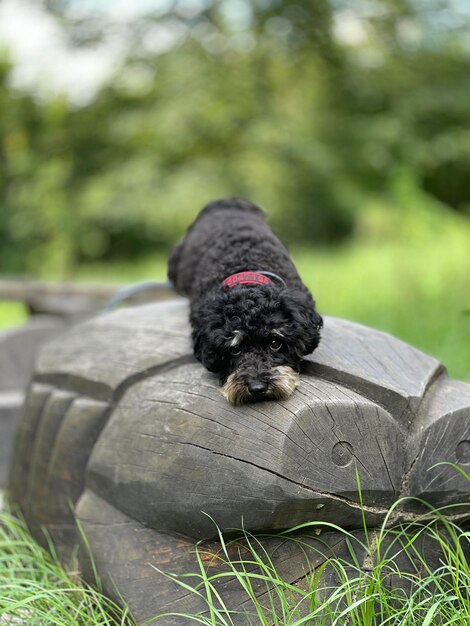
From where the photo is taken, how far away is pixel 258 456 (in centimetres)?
201

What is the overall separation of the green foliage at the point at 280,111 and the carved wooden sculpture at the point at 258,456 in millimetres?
9401

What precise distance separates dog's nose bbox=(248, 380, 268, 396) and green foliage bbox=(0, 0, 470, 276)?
31.9ft

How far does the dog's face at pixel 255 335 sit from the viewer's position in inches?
83.5

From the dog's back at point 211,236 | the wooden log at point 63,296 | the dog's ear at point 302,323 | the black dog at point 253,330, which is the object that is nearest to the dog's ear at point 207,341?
the black dog at point 253,330

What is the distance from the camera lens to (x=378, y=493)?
6.79 ft

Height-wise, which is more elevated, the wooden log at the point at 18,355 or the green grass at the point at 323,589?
the green grass at the point at 323,589

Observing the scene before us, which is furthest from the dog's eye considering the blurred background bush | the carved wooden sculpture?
the blurred background bush

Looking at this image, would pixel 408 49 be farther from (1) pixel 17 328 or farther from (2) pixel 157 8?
(1) pixel 17 328

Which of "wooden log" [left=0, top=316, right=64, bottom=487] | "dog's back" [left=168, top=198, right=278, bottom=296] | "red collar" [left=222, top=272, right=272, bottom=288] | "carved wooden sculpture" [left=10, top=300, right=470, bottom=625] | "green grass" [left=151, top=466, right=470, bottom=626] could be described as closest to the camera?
"green grass" [left=151, top=466, right=470, bottom=626]

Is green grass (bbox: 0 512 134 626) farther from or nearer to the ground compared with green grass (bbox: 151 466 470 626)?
nearer to the ground

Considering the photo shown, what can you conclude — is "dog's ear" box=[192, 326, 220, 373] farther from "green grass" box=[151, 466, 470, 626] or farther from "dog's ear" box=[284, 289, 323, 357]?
"green grass" box=[151, 466, 470, 626]

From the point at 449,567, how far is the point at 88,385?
1.43 metres

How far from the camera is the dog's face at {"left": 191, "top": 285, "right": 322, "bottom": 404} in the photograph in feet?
6.96

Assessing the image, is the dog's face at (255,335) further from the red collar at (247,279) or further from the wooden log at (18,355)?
the wooden log at (18,355)
